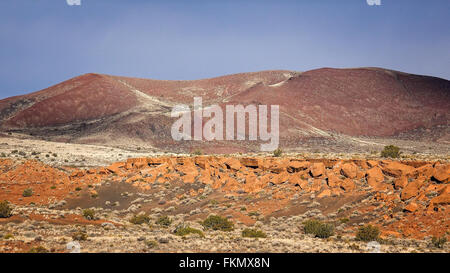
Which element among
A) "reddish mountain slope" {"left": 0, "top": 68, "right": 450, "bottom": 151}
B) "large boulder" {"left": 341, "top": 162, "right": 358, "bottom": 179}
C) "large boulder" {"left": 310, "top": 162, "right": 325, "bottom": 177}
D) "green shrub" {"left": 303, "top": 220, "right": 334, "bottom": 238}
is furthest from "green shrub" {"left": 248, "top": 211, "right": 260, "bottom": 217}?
"reddish mountain slope" {"left": 0, "top": 68, "right": 450, "bottom": 151}

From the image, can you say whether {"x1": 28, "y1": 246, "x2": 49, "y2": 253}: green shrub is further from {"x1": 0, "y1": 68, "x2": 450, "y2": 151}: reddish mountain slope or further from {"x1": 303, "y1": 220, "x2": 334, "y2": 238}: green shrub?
{"x1": 0, "y1": 68, "x2": 450, "y2": 151}: reddish mountain slope

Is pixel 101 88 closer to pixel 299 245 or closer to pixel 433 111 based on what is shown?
pixel 433 111

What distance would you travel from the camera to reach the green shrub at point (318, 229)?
590 inches

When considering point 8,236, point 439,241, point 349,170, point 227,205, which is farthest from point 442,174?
point 8,236

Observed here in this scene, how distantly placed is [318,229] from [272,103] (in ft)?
232

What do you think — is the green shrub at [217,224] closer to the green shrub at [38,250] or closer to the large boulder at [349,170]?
the green shrub at [38,250]

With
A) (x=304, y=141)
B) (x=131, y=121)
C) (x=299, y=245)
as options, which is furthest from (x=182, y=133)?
(x=299, y=245)

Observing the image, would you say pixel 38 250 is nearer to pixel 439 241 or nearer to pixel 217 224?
pixel 217 224

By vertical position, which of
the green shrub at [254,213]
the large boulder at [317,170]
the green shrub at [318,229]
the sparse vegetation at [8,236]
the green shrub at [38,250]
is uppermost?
the large boulder at [317,170]

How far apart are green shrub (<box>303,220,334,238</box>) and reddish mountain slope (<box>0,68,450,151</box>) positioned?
51.9 metres

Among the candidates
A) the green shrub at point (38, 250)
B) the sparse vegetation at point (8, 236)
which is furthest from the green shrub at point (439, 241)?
the sparse vegetation at point (8, 236)

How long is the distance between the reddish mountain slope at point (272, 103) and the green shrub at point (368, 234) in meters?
53.7

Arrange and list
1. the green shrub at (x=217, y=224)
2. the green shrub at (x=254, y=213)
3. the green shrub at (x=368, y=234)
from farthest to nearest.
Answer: the green shrub at (x=254, y=213)
the green shrub at (x=217, y=224)
the green shrub at (x=368, y=234)

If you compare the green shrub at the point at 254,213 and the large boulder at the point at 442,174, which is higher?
the large boulder at the point at 442,174
